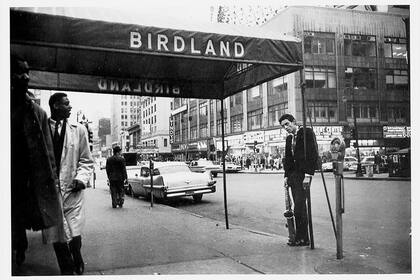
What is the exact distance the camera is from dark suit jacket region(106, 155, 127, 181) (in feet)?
35.8

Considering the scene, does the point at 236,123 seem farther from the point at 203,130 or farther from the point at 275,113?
the point at 203,130

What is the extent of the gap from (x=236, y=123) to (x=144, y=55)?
157 feet

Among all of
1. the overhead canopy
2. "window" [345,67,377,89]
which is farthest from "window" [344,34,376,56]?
the overhead canopy

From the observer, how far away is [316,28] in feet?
129

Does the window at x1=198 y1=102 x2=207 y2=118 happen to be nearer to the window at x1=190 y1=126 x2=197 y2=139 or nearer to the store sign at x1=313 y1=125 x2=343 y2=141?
the window at x1=190 y1=126 x2=197 y2=139

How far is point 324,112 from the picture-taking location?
41156mm

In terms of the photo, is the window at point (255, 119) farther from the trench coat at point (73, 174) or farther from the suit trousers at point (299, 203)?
the trench coat at point (73, 174)

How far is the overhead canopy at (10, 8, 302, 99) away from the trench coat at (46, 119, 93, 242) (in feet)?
3.05

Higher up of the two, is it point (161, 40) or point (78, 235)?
point (161, 40)

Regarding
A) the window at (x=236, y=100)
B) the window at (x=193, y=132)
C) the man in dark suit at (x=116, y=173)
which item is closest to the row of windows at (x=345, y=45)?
the window at (x=236, y=100)

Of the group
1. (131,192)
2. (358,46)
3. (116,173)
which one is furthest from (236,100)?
(116,173)
